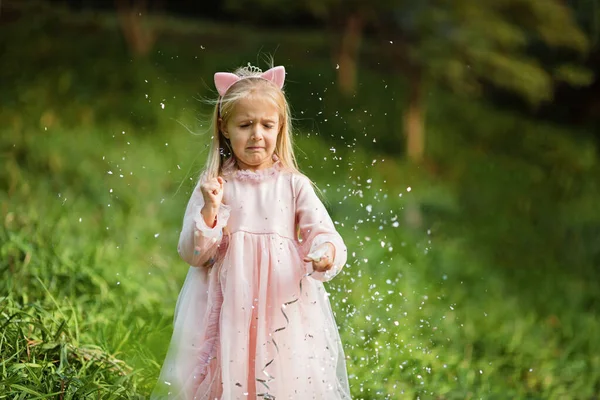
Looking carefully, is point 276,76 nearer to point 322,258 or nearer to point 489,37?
point 322,258

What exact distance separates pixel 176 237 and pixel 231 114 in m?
3.12

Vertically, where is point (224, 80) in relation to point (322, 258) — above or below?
above

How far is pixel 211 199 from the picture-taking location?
2.65 meters

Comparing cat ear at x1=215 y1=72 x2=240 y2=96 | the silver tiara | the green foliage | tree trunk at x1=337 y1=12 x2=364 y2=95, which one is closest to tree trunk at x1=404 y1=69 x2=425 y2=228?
the green foliage

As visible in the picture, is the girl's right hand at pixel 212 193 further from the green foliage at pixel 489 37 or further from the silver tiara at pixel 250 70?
the green foliage at pixel 489 37

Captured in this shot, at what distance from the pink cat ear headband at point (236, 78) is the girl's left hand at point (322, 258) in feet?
→ 1.73

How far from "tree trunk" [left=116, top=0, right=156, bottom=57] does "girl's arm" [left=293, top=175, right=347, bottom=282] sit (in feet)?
23.8

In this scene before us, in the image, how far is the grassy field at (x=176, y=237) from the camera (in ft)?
12.0

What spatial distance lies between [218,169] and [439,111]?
8225 mm

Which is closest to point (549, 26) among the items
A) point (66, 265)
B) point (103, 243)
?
point (103, 243)

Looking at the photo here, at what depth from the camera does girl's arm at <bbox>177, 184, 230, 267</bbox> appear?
2660mm

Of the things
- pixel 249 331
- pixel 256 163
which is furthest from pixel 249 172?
pixel 249 331

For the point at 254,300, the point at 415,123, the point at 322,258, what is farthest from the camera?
the point at 415,123

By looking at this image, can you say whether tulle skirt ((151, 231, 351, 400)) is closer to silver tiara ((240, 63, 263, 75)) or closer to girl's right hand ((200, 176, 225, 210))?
girl's right hand ((200, 176, 225, 210))
